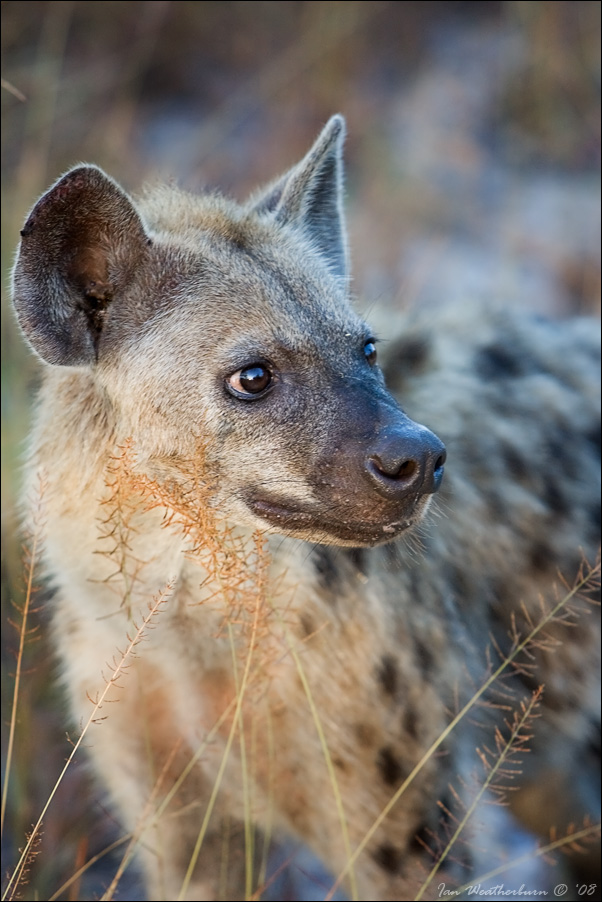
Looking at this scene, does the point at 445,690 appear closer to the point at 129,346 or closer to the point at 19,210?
the point at 129,346

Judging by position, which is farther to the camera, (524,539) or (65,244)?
(524,539)

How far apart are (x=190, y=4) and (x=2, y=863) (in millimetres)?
5650

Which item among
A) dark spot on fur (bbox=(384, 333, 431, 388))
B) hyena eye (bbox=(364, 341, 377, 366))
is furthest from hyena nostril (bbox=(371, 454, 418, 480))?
dark spot on fur (bbox=(384, 333, 431, 388))

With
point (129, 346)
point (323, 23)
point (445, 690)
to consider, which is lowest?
point (445, 690)

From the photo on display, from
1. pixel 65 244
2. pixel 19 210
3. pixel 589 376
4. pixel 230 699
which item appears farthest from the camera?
pixel 19 210

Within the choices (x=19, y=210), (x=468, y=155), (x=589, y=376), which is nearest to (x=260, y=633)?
(x=589, y=376)

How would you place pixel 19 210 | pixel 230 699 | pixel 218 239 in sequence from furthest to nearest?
pixel 19 210 < pixel 230 699 < pixel 218 239

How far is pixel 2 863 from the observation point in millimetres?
3102

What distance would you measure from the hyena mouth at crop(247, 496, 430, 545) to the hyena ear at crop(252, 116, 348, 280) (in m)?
0.72

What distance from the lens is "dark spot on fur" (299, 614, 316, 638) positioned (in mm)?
2553

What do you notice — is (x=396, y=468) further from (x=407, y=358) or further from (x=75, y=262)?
(x=407, y=358)

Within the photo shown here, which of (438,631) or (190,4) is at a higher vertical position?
(190,4)

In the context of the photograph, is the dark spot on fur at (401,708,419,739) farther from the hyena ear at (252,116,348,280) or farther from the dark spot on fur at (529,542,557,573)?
the hyena ear at (252,116,348,280)

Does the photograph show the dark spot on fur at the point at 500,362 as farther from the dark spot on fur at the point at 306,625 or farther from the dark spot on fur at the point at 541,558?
the dark spot on fur at the point at 306,625
